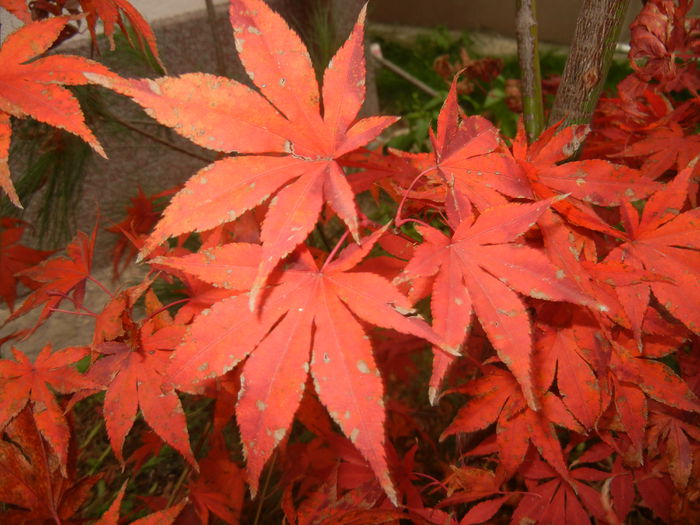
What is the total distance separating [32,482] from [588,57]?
0.75 metres

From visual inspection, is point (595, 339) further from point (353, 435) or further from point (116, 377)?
point (116, 377)

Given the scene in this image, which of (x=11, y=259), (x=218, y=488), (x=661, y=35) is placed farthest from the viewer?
(x=11, y=259)

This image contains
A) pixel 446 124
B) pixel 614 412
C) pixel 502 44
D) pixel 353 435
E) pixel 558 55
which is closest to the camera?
pixel 353 435

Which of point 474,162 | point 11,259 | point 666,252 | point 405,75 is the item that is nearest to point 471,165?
point 474,162

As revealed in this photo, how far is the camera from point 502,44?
2.54 metres

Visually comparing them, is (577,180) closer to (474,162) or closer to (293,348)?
(474,162)

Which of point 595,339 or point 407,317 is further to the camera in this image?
point 595,339

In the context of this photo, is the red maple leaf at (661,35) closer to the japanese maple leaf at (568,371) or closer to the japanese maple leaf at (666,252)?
the japanese maple leaf at (666,252)

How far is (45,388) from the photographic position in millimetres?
494

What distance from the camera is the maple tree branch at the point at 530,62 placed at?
589 mm

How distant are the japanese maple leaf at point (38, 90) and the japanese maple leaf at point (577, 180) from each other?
388 millimetres

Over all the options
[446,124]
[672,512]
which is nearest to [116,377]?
[446,124]

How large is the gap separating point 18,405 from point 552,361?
0.55 metres

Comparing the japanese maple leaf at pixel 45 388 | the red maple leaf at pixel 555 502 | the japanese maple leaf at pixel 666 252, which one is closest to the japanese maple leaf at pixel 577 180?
the japanese maple leaf at pixel 666 252
